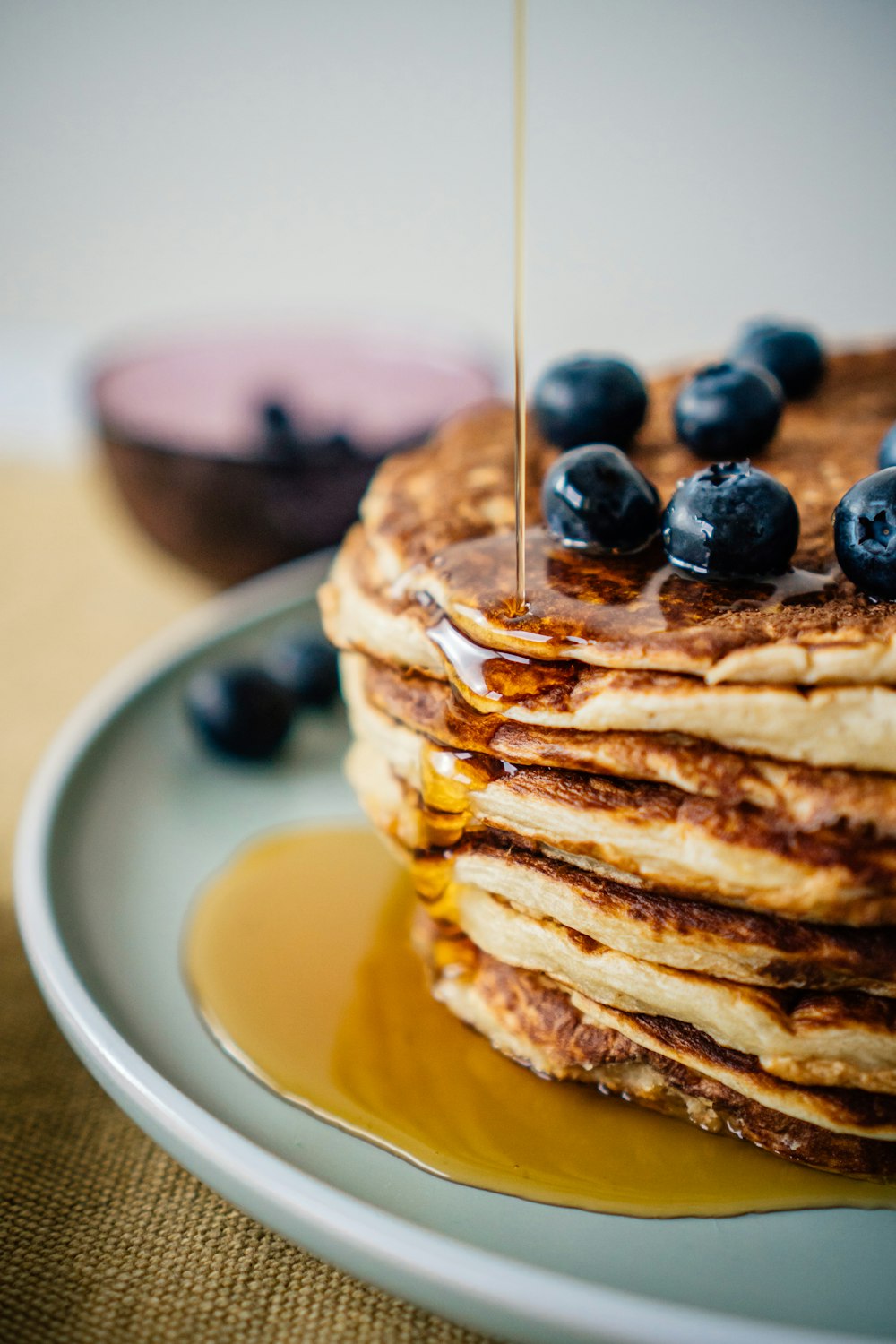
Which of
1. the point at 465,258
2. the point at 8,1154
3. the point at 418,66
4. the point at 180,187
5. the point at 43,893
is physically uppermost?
the point at 418,66

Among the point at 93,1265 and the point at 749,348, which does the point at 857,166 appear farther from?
the point at 93,1265

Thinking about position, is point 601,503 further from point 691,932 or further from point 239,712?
point 239,712

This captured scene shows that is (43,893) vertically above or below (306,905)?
above

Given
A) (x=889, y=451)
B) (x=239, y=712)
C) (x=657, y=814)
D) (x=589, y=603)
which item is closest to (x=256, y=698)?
(x=239, y=712)

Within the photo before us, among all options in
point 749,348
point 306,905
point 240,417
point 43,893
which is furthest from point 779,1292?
point 240,417

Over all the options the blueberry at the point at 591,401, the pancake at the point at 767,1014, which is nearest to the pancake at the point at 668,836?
the pancake at the point at 767,1014

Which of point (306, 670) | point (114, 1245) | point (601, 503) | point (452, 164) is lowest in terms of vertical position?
point (114, 1245)

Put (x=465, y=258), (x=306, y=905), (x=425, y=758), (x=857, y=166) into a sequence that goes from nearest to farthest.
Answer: (x=425, y=758) → (x=306, y=905) → (x=857, y=166) → (x=465, y=258)

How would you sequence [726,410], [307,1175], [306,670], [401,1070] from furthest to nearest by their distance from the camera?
1. [306,670]
2. [726,410]
3. [401,1070]
4. [307,1175]
